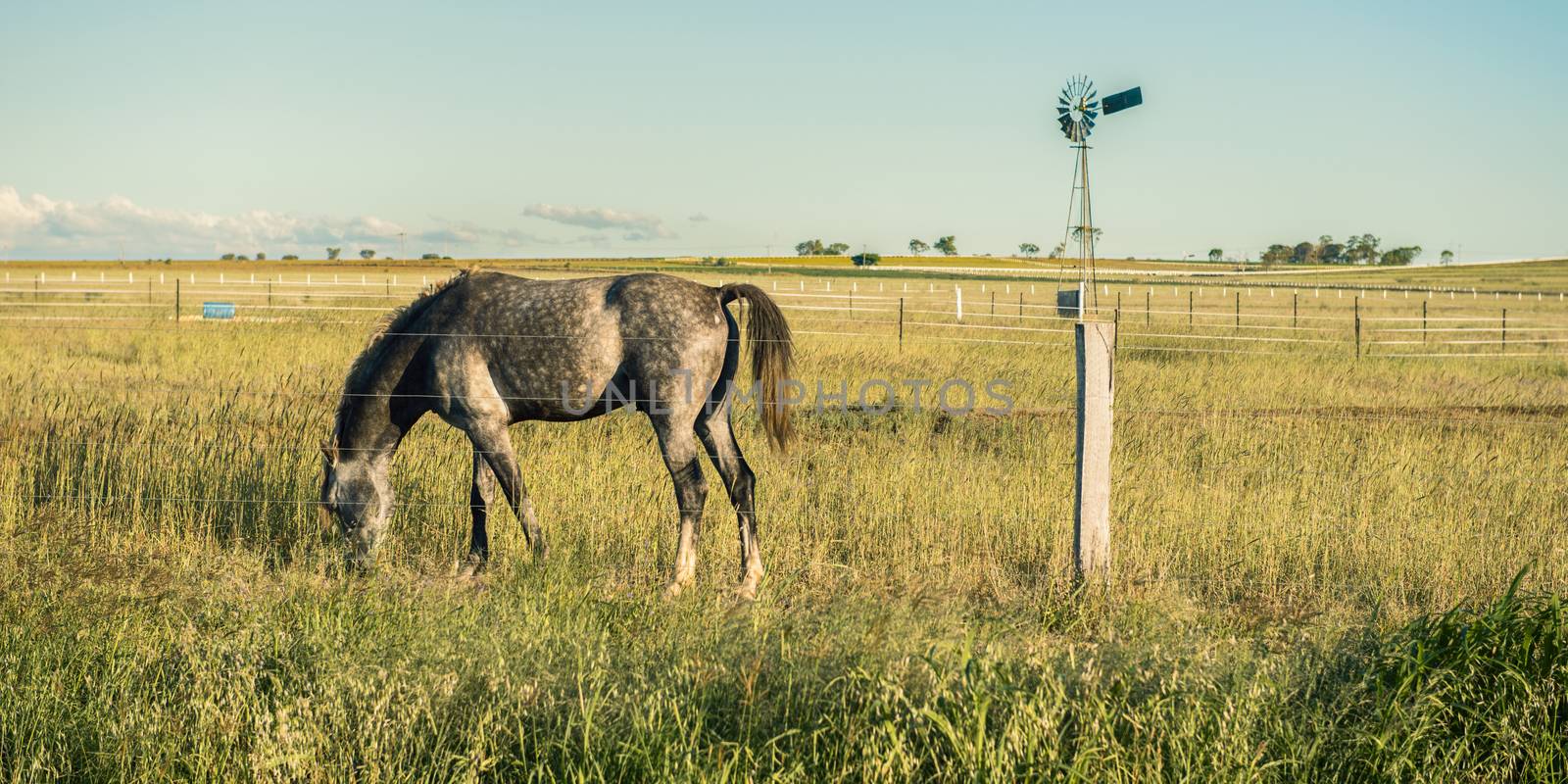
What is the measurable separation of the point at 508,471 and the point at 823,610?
2128mm

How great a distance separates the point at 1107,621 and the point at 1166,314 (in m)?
29.9

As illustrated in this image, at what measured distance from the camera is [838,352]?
15844 millimetres

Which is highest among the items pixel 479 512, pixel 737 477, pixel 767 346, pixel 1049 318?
pixel 1049 318

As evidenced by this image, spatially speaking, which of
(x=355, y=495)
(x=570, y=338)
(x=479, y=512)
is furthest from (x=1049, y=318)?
(x=355, y=495)

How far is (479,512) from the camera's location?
580cm

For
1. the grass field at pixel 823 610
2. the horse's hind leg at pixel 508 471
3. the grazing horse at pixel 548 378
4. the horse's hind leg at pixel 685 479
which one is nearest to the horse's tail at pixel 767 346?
the grazing horse at pixel 548 378

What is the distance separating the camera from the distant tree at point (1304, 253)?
415 ft

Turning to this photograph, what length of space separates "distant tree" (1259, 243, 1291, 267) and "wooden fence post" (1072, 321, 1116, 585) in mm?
129259

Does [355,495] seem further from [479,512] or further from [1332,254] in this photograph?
[1332,254]

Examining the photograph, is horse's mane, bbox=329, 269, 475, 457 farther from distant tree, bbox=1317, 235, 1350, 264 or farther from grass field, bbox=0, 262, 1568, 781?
distant tree, bbox=1317, 235, 1350, 264

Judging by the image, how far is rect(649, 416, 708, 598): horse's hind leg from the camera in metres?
5.32

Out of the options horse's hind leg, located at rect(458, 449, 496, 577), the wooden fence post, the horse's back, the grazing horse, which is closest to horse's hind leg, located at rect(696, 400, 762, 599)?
the grazing horse

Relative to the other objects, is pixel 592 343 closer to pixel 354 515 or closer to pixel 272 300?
pixel 354 515

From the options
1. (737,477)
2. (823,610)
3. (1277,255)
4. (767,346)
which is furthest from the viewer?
(1277,255)
